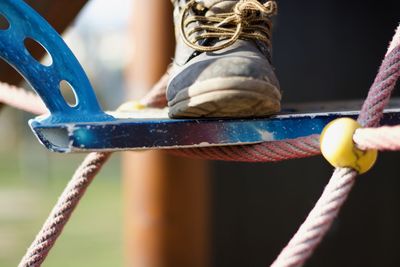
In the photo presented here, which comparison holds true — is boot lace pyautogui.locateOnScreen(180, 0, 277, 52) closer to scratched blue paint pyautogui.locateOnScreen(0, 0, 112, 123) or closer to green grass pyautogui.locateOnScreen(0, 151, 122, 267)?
scratched blue paint pyautogui.locateOnScreen(0, 0, 112, 123)

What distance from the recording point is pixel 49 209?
5.47 meters

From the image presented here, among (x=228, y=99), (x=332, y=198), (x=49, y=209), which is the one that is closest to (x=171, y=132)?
(x=228, y=99)

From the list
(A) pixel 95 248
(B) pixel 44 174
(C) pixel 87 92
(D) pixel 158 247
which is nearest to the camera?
(C) pixel 87 92

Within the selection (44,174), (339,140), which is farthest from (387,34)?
(44,174)

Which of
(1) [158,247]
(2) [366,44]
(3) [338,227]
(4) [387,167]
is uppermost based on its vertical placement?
(1) [158,247]

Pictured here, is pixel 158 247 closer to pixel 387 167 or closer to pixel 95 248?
pixel 387 167

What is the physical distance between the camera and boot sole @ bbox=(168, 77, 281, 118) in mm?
751

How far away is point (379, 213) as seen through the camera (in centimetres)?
286

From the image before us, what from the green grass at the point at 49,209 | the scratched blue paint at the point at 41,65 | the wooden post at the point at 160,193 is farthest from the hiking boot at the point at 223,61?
the green grass at the point at 49,209

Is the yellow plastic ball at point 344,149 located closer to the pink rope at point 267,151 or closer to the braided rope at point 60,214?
the pink rope at point 267,151

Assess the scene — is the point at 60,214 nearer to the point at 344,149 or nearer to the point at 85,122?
the point at 85,122

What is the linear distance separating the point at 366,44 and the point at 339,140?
2.21 meters

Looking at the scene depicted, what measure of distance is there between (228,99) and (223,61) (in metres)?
0.06

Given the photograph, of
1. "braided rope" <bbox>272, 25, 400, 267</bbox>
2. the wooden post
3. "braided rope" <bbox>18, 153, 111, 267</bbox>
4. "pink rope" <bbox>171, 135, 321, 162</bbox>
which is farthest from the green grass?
"braided rope" <bbox>272, 25, 400, 267</bbox>
